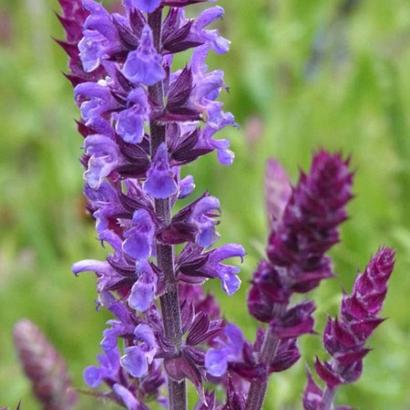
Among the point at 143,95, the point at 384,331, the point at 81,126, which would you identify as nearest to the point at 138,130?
the point at 143,95

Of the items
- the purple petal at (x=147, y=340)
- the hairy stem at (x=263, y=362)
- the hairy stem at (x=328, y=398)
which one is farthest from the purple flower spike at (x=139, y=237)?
the hairy stem at (x=328, y=398)

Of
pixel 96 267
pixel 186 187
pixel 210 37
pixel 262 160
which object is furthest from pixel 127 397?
pixel 262 160

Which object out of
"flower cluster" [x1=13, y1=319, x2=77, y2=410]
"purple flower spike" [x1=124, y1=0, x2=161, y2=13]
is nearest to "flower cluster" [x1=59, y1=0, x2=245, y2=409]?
"purple flower spike" [x1=124, y1=0, x2=161, y2=13]

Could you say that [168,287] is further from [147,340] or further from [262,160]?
[262,160]

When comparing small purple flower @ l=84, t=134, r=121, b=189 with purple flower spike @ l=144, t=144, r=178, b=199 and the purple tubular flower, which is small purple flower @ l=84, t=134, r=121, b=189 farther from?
the purple tubular flower

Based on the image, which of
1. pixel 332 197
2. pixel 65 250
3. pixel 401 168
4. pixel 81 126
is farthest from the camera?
pixel 65 250

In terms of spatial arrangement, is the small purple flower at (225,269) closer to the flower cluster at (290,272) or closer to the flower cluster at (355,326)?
the flower cluster at (290,272)

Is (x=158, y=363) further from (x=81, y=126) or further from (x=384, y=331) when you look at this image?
(x=384, y=331)
